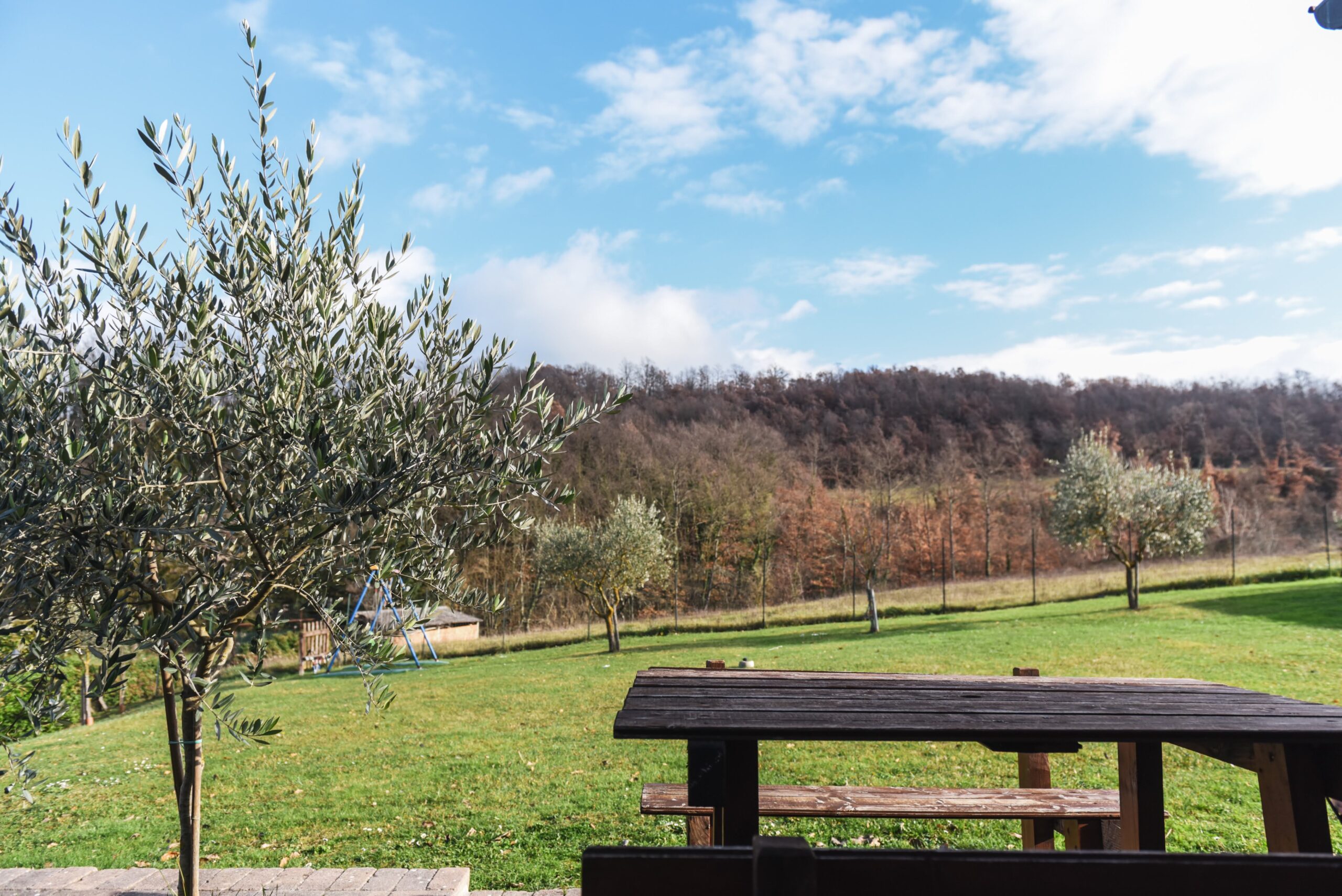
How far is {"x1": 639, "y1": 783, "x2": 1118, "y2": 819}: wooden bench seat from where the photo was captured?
13.6ft

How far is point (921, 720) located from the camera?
2.49 m

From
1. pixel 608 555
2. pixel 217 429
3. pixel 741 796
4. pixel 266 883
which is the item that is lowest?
pixel 266 883

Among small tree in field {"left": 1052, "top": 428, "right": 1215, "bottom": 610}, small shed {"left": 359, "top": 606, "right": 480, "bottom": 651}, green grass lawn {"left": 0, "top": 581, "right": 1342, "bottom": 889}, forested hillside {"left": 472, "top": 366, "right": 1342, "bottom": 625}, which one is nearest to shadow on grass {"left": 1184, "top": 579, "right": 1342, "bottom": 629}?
green grass lawn {"left": 0, "top": 581, "right": 1342, "bottom": 889}

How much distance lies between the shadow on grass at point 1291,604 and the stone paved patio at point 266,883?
23004 mm

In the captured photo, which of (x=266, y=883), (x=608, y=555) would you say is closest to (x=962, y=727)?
(x=266, y=883)

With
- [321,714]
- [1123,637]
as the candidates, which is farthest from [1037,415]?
[321,714]

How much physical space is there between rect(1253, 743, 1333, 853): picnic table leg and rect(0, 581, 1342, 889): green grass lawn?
11.5 ft

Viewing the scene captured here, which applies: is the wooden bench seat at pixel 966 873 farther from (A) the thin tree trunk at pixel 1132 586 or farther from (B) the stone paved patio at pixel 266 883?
(A) the thin tree trunk at pixel 1132 586

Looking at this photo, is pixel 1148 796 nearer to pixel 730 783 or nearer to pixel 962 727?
pixel 962 727

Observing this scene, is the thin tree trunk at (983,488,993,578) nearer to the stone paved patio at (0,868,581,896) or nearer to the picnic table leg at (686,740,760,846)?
the stone paved patio at (0,868,581,896)

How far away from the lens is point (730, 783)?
2.50 m

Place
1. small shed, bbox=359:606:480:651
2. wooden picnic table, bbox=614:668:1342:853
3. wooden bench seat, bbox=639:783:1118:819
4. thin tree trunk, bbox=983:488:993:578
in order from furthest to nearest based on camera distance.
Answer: thin tree trunk, bbox=983:488:993:578 < small shed, bbox=359:606:480:651 < wooden bench seat, bbox=639:783:1118:819 < wooden picnic table, bbox=614:668:1342:853

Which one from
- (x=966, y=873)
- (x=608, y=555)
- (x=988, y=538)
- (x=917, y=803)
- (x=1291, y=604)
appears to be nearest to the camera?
(x=966, y=873)

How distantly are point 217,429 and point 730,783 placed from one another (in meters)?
2.67
